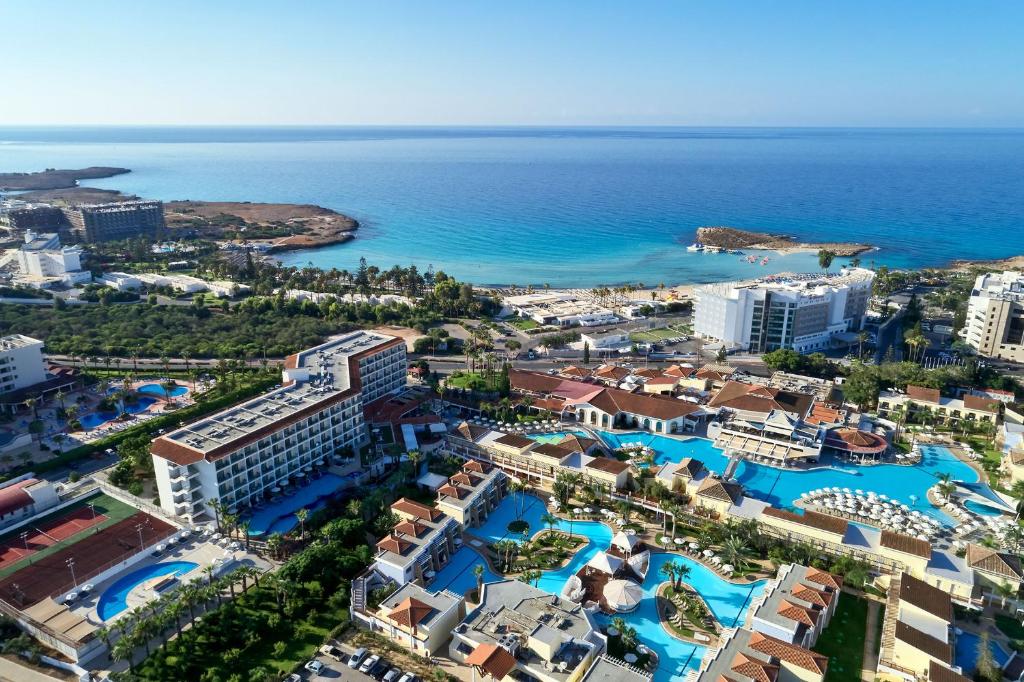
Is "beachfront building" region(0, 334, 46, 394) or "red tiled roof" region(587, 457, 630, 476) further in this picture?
"beachfront building" region(0, 334, 46, 394)

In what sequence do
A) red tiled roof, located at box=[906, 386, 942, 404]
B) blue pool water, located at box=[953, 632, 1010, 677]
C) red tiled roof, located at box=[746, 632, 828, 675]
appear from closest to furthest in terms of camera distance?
red tiled roof, located at box=[746, 632, 828, 675] → blue pool water, located at box=[953, 632, 1010, 677] → red tiled roof, located at box=[906, 386, 942, 404]

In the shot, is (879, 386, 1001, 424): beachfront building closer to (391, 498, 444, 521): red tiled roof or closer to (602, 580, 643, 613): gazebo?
(602, 580, 643, 613): gazebo

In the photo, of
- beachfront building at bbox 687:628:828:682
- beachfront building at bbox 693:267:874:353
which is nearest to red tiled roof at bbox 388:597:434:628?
beachfront building at bbox 687:628:828:682

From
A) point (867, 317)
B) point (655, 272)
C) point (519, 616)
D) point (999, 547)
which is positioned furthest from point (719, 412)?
point (655, 272)

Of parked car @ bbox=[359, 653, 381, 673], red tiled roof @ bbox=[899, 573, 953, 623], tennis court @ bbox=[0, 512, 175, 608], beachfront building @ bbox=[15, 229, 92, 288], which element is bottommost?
parked car @ bbox=[359, 653, 381, 673]

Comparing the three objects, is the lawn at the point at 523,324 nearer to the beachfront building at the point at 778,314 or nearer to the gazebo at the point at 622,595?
the beachfront building at the point at 778,314

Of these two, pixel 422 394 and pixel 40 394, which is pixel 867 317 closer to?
pixel 422 394

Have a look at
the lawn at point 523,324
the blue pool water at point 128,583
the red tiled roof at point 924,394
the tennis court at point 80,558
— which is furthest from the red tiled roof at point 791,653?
the lawn at point 523,324

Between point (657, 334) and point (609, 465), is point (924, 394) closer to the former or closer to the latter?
point (609, 465)

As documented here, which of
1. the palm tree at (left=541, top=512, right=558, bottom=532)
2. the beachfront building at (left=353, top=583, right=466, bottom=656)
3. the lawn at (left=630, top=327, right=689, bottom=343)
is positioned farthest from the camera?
the lawn at (left=630, top=327, right=689, bottom=343)
